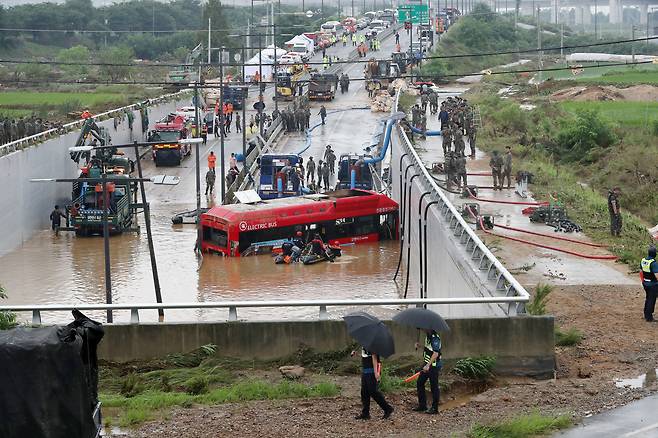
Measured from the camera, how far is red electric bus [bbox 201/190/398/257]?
42969mm

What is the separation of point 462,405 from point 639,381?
2.67m

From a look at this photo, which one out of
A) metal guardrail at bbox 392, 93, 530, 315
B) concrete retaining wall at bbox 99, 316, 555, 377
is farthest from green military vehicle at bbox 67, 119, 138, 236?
concrete retaining wall at bbox 99, 316, 555, 377

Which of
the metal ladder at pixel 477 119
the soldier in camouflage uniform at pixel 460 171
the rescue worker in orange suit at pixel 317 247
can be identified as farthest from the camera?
the metal ladder at pixel 477 119

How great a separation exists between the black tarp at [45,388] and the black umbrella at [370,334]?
11.7ft

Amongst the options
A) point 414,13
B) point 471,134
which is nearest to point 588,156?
point 471,134

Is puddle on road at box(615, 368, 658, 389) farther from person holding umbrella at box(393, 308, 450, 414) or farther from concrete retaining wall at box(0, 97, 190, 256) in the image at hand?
concrete retaining wall at box(0, 97, 190, 256)

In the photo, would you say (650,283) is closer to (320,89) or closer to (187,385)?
(187,385)

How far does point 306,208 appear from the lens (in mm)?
43844

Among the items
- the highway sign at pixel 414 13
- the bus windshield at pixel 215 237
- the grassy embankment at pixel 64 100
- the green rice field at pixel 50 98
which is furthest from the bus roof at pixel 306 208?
the highway sign at pixel 414 13

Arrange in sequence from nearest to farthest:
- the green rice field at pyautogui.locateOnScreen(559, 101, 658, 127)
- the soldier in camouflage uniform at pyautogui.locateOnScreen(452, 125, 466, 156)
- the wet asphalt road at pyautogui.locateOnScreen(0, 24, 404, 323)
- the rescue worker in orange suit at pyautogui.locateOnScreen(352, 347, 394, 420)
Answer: the rescue worker in orange suit at pyautogui.locateOnScreen(352, 347, 394, 420), the wet asphalt road at pyautogui.locateOnScreen(0, 24, 404, 323), the soldier in camouflage uniform at pyautogui.locateOnScreen(452, 125, 466, 156), the green rice field at pyautogui.locateOnScreen(559, 101, 658, 127)

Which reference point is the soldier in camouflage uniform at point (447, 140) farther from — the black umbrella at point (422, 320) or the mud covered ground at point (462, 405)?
the black umbrella at point (422, 320)

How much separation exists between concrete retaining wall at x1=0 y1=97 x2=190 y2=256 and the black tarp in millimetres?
35137

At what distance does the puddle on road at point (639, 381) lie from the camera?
16750 millimetres

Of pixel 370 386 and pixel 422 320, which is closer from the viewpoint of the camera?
pixel 370 386
